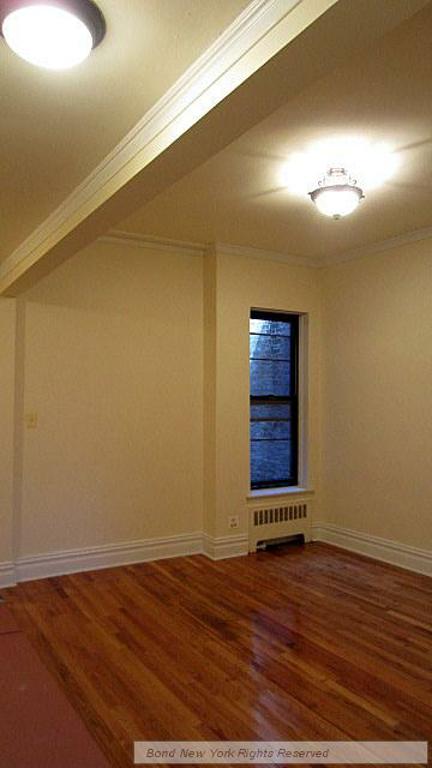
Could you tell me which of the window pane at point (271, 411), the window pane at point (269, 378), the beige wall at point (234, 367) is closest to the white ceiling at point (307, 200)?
the beige wall at point (234, 367)

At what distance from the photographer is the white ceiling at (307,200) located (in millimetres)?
2102

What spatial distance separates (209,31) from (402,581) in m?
3.79

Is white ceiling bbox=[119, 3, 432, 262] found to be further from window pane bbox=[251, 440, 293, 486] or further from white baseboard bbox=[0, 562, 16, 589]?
white baseboard bbox=[0, 562, 16, 589]

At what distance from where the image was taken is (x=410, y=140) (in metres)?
2.66

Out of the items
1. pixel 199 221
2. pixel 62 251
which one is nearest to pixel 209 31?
pixel 62 251

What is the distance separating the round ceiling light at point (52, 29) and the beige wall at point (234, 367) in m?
2.98

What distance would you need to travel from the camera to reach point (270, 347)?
514 cm

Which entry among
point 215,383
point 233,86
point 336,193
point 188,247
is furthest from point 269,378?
point 233,86

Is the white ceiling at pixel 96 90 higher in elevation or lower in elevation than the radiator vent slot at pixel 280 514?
higher

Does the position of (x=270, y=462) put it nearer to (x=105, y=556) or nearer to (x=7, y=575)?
(x=105, y=556)

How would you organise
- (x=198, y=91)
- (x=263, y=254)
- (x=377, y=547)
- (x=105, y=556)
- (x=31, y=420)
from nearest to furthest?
(x=198, y=91) < (x=31, y=420) < (x=105, y=556) < (x=377, y=547) < (x=263, y=254)

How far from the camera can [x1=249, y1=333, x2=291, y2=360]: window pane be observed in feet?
16.5

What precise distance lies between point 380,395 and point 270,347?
44.7 inches

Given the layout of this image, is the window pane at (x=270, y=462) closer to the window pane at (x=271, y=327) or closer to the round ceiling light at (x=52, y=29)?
the window pane at (x=271, y=327)
